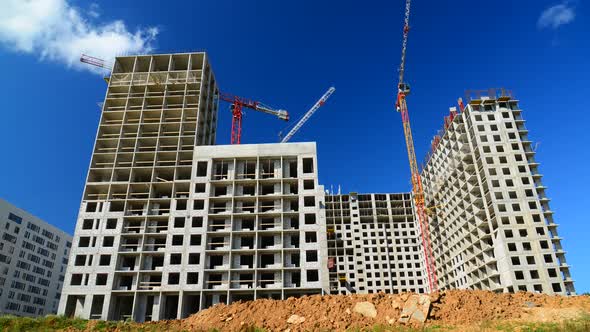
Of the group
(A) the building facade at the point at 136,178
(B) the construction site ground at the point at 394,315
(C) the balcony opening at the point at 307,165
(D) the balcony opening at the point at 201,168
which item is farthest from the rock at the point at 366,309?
(D) the balcony opening at the point at 201,168

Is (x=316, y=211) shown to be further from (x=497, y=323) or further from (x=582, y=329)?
(x=582, y=329)

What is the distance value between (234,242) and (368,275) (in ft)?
245

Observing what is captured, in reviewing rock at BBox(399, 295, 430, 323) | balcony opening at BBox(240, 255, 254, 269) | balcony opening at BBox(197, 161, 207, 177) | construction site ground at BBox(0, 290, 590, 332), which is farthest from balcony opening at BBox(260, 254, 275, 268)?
rock at BBox(399, 295, 430, 323)

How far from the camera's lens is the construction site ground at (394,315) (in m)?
32.3

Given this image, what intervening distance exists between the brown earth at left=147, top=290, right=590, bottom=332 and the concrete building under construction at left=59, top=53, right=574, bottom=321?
21.3m

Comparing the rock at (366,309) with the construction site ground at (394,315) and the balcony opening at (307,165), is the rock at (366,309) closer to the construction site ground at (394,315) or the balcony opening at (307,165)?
the construction site ground at (394,315)

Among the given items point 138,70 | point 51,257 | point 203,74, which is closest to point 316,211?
point 203,74

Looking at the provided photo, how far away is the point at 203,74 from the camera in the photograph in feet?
271

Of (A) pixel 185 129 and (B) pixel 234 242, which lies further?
(A) pixel 185 129

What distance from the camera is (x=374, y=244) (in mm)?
134875

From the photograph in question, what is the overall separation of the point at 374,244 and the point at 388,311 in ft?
330

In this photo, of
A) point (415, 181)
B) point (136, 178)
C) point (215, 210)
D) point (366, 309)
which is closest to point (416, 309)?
point (366, 309)

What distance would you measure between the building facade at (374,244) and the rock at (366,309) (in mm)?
91220

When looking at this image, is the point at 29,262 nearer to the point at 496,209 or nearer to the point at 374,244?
the point at 374,244
